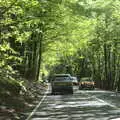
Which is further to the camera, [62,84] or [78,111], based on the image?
[62,84]

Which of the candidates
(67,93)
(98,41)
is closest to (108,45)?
(98,41)

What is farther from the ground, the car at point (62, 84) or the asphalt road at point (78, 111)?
the car at point (62, 84)

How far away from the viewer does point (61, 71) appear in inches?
4906

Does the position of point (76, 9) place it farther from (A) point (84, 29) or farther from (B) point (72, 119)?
(A) point (84, 29)

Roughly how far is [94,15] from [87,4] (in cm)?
103

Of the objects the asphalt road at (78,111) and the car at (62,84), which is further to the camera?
the car at (62,84)

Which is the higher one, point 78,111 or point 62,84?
point 62,84

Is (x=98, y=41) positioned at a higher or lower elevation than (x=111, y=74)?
higher

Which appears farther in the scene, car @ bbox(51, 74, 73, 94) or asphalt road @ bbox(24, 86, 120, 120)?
car @ bbox(51, 74, 73, 94)

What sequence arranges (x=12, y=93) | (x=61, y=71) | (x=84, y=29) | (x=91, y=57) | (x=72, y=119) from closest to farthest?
(x=72, y=119)
(x=12, y=93)
(x=84, y=29)
(x=91, y=57)
(x=61, y=71)

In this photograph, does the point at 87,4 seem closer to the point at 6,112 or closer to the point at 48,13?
the point at 48,13

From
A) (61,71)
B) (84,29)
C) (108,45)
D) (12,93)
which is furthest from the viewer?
(61,71)

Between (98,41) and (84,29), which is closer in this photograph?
(84,29)

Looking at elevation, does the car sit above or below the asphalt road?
above
